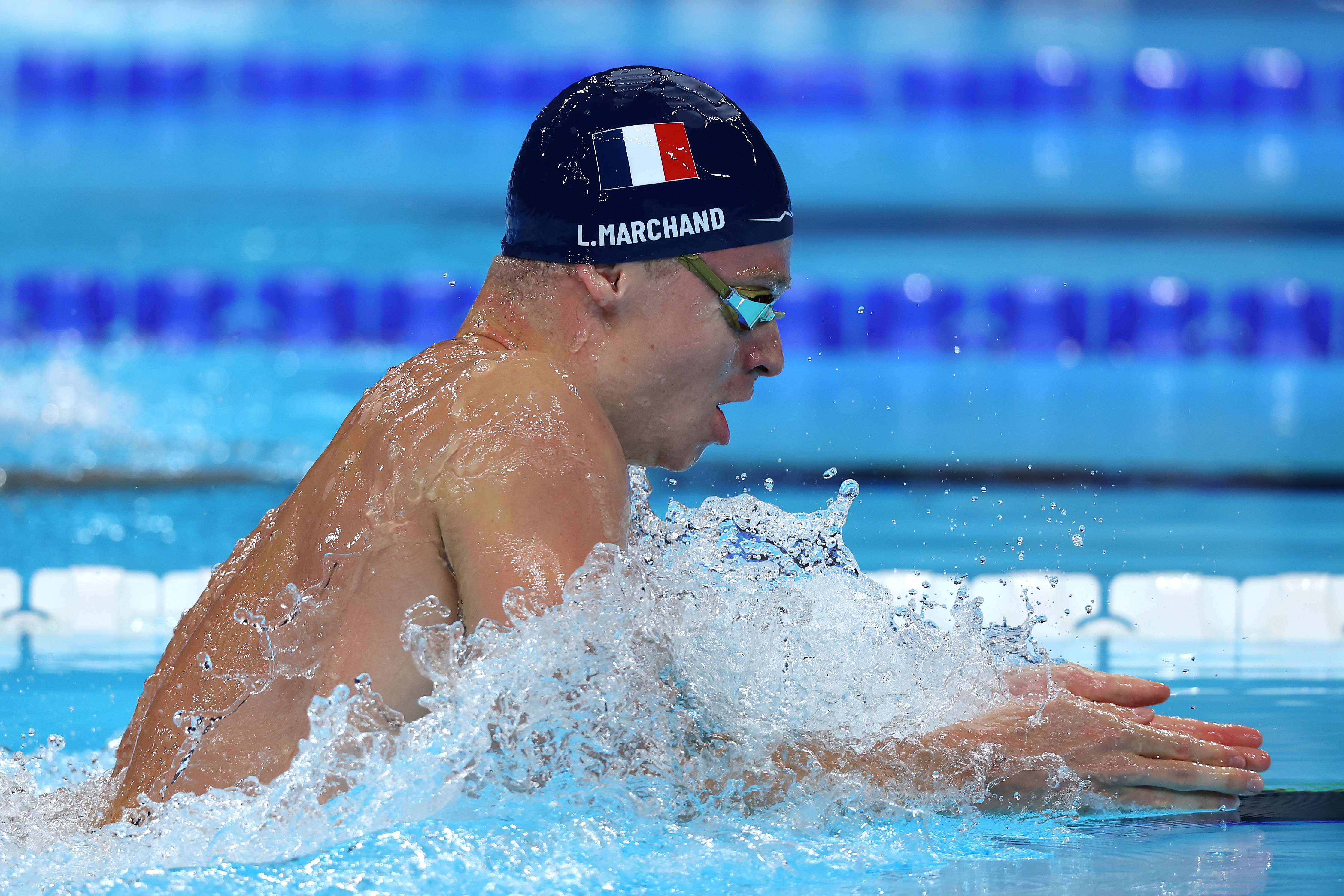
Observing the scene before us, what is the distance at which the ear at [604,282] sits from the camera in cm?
168

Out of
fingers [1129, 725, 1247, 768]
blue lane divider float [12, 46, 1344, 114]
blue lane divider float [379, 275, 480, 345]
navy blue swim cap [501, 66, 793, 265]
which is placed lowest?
blue lane divider float [379, 275, 480, 345]

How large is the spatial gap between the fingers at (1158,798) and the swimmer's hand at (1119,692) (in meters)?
0.08

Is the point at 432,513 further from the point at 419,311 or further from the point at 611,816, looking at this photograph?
the point at 419,311

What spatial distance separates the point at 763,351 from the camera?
177cm

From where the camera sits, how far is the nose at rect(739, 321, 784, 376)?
5.74 ft

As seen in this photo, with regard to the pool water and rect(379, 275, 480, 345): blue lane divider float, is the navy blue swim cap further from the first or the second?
rect(379, 275, 480, 345): blue lane divider float

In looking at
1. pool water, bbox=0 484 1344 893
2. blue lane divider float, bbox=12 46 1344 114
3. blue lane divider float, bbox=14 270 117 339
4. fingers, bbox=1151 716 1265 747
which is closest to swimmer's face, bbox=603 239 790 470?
pool water, bbox=0 484 1344 893

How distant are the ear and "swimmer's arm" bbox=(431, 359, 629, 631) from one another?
0.67ft

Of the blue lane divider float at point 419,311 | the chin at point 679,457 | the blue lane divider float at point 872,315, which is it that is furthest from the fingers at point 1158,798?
the blue lane divider float at point 419,311

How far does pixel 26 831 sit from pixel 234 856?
35 cm

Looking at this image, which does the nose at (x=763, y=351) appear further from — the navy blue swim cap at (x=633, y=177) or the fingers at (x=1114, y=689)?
the fingers at (x=1114, y=689)

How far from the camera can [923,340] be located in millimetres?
7367

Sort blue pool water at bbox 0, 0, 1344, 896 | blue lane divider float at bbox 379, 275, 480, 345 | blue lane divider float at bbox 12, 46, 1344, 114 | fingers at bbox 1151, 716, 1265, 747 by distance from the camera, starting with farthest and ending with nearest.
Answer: blue lane divider float at bbox 12, 46, 1344, 114
blue lane divider float at bbox 379, 275, 480, 345
fingers at bbox 1151, 716, 1265, 747
blue pool water at bbox 0, 0, 1344, 896

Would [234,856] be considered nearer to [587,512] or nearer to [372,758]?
[372,758]
